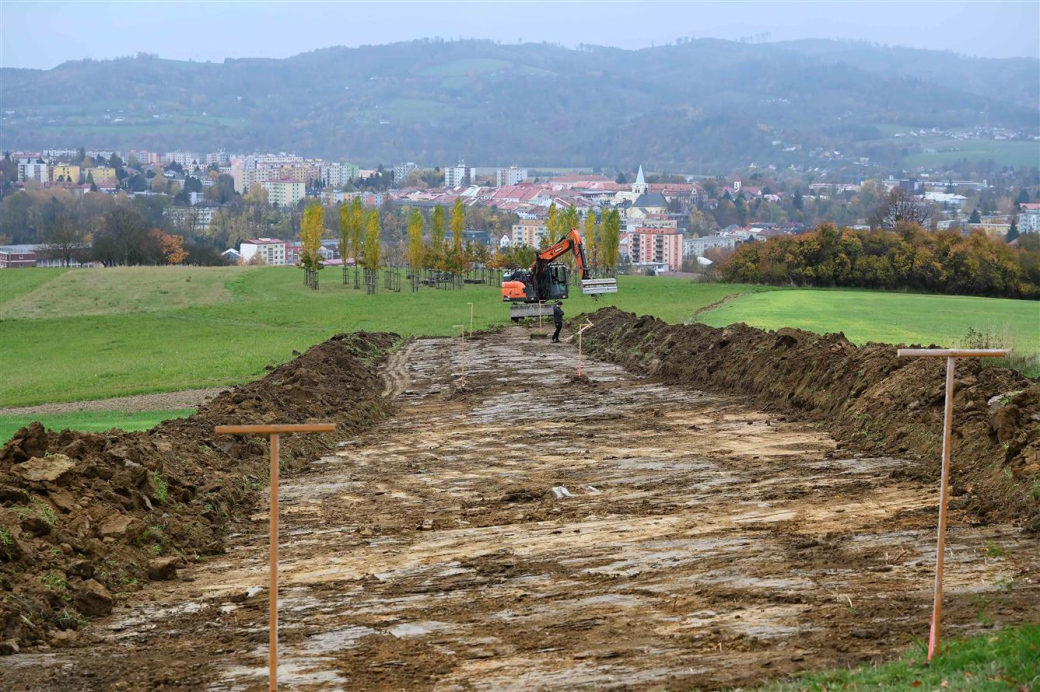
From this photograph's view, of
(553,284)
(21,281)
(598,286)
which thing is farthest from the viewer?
(21,281)

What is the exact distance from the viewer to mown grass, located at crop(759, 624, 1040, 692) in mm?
8531

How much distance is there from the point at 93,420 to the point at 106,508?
1427 cm

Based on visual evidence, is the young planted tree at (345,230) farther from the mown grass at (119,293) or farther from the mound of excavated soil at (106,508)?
the mound of excavated soil at (106,508)

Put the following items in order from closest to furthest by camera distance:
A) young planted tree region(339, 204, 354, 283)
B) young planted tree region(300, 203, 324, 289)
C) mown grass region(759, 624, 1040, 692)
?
mown grass region(759, 624, 1040, 692) → young planted tree region(300, 203, 324, 289) → young planted tree region(339, 204, 354, 283)

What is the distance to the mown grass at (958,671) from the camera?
853cm

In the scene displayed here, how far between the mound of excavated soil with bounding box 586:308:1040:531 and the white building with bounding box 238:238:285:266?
446ft

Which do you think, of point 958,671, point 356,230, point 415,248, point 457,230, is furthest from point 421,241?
point 958,671

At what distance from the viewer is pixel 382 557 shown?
560 inches

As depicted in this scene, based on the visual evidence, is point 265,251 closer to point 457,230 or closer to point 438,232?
point 438,232

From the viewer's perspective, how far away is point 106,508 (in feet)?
48.3

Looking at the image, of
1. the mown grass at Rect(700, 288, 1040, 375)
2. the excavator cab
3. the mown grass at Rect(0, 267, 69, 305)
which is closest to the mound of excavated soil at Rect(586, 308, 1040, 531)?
the mown grass at Rect(700, 288, 1040, 375)

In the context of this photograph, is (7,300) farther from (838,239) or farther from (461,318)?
(838,239)

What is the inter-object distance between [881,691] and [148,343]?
159 feet

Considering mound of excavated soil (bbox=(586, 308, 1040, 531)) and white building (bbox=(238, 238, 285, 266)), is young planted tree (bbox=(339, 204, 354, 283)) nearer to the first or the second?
mound of excavated soil (bbox=(586, 308, 1040, 531))
